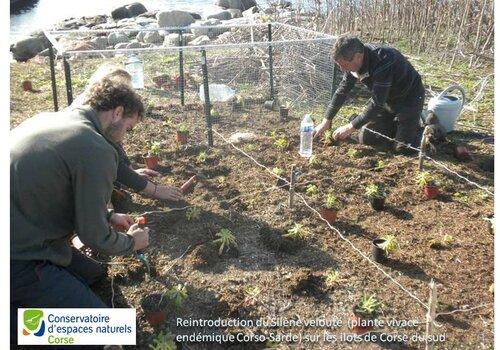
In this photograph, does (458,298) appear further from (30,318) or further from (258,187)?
(30,318)

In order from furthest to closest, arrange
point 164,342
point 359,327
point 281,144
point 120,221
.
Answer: point 281,144
point 120,221
point 359,327
point 164,342

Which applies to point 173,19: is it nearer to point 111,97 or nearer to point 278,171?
point 278,171

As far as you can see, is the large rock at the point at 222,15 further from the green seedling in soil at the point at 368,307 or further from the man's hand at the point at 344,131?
the green seedling in soil at the point at 368,307

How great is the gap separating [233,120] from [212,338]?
441 cm

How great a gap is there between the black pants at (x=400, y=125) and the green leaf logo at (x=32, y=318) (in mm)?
4512


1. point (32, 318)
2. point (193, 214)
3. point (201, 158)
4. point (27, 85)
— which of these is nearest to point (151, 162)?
point (201, 158)

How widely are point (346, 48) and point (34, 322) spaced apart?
161 inches

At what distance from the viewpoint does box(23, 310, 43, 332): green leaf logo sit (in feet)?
10.5

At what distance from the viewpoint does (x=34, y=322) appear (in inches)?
127

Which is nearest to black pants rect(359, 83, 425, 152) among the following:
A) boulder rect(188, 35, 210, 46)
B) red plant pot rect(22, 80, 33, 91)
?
red plant pot rect(22, 80, 33, 91)

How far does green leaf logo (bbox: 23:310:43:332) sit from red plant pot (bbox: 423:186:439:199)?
391cm

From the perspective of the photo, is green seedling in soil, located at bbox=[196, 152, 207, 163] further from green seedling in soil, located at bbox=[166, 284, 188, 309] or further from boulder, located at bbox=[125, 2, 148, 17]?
boulder, located at bbox=[125, 2, 148, 17]

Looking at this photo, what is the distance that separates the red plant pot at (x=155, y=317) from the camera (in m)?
3.61

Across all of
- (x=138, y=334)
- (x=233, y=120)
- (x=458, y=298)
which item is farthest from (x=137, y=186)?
(x=233, y=120)
